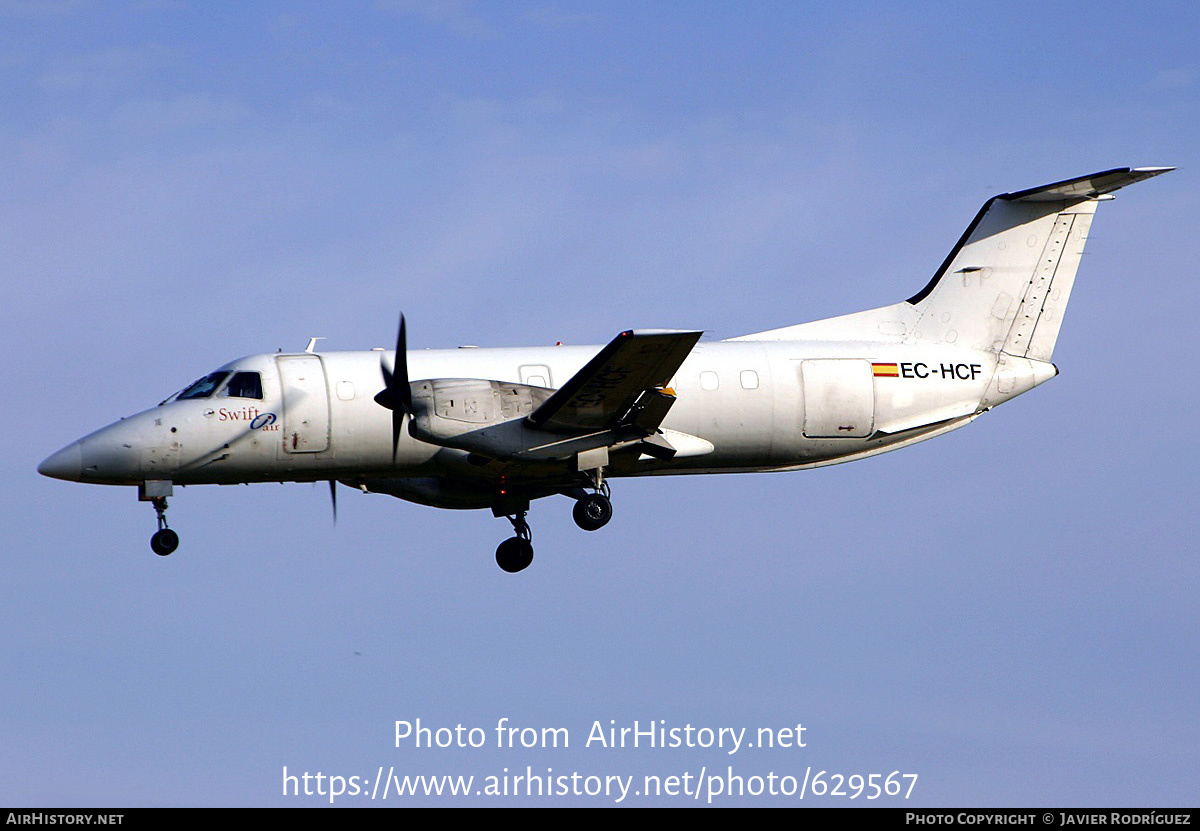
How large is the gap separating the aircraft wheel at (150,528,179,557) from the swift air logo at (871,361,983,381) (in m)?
11.4

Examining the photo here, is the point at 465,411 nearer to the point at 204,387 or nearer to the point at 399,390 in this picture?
the point at 399,390

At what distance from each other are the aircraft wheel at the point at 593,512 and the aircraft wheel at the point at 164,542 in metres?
6.14

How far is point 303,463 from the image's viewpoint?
81.5 ft

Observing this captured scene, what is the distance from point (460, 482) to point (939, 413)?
26.2 feet

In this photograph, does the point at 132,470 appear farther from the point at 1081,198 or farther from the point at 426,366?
the point at 1081,198

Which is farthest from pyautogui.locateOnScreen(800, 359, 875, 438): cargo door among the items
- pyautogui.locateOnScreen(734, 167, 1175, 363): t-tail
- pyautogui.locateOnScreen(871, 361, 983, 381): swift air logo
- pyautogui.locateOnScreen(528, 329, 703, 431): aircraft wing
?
pyautogui.locateOnScreen(528, 329, 703, 431): aircraft wing

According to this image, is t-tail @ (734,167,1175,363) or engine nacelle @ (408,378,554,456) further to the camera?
t-tail @ (734,167,1175,363)

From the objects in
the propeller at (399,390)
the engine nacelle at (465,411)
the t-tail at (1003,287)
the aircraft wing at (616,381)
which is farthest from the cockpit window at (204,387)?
the t-tail at (1003,287)

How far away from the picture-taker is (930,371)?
27.0 m

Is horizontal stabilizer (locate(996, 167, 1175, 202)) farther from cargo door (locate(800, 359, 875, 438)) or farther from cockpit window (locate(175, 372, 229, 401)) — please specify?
cockpit window (locate(175, 372, 229, 401))

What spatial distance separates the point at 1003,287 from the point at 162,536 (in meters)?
14.5

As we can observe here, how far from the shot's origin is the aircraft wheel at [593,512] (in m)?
25.3

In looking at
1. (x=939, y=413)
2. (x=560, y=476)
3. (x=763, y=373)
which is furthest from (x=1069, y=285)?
(x=560, y=476)

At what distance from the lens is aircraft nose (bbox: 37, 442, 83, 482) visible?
24688mm
